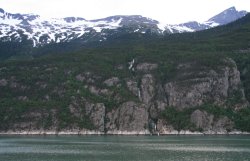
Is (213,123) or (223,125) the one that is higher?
(213,123)

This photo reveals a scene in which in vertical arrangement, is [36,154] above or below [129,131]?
above

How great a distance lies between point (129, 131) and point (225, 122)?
119 ft

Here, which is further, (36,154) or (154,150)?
(154,150)

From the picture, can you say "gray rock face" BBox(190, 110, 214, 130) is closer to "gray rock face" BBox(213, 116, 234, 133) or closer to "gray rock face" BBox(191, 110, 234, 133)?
"gray rock face" BBox(191, 110, 234, 133)

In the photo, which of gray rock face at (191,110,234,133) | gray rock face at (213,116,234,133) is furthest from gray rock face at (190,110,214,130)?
gray rock face at (213,116,234,133)

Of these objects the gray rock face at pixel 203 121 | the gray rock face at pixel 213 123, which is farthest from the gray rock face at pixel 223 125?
the gray rock face at pixel 203 121

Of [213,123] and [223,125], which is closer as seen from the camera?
[223,125]

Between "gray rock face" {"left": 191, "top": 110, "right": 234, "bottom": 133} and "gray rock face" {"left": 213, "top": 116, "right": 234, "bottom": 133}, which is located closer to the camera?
"gray rock face" {"left": 213, "top": 116, "right": 234, "bottom": 133}

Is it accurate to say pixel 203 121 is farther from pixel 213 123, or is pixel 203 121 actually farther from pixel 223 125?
pixel 223 125

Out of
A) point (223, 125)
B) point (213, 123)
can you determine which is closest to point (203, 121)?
point (213, 123)

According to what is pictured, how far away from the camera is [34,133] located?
200 metres

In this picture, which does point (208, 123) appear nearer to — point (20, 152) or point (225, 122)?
point (225, 122)

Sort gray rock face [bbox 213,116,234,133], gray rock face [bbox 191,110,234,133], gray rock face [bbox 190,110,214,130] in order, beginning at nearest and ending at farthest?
gray rock face [bbox 213,116,234,133]
gray rock face [bbox 191,110,234,133]
gray rock face [bbox 190,110,214,130]

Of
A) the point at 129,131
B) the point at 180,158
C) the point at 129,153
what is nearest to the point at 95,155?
the point at 129,153
